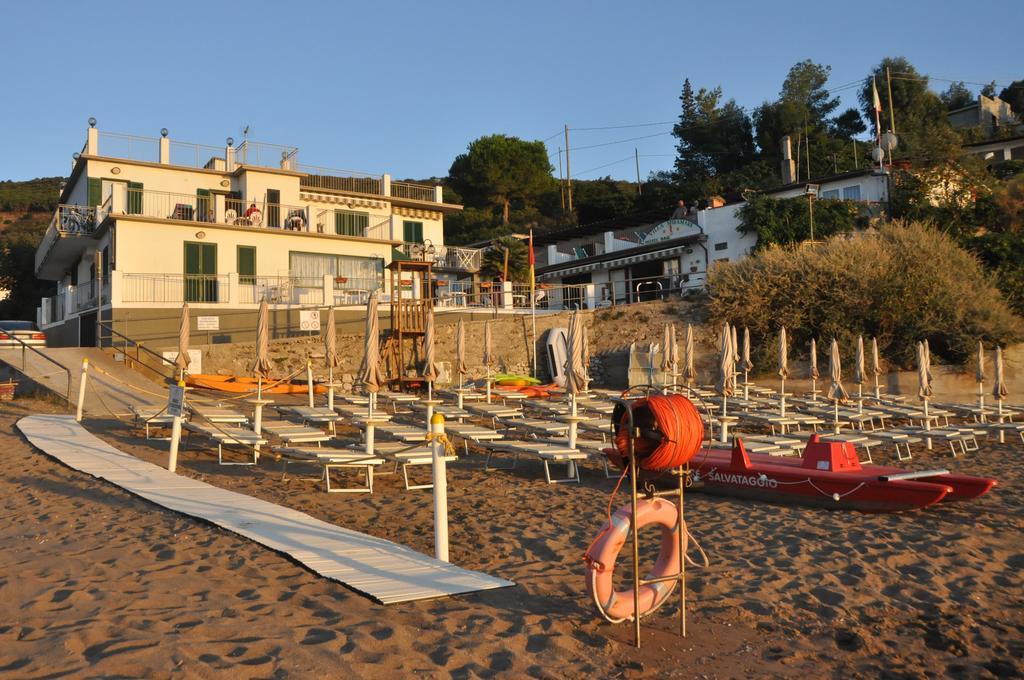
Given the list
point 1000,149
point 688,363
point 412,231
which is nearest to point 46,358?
point 688,363

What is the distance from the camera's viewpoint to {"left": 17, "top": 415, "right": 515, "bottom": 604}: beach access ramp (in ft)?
17.8

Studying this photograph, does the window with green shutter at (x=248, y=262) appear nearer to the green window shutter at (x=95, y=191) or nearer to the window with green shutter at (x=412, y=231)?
the green window shutter at (x=95, y=191)

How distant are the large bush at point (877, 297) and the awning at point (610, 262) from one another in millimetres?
6972

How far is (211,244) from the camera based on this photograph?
25.0m

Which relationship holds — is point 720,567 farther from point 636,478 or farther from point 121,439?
point 121,439

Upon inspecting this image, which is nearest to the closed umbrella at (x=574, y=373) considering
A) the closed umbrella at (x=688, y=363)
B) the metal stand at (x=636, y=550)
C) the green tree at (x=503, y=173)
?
the closed umbrella at (x=688, y=363)

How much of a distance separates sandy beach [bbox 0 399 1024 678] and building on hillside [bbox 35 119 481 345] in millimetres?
15397

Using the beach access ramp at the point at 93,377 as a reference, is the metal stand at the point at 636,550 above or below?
below

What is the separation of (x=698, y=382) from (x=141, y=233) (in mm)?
18291

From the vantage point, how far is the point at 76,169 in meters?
28.3

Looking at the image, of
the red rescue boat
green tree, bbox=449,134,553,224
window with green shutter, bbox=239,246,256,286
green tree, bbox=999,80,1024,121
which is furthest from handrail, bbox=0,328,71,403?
green tree, bbox=999,80,1024,121

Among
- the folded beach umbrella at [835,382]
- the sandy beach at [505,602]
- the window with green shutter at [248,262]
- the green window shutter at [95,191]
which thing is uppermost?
the green window shutter at [95,191]

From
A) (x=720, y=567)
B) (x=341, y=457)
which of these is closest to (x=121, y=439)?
(x=341, y=457)

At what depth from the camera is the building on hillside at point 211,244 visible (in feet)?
77.0
